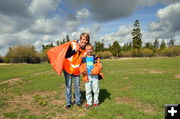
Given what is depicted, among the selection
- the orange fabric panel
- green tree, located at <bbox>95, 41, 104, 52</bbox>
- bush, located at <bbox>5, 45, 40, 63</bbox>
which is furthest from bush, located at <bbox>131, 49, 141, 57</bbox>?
the orange fabric panel

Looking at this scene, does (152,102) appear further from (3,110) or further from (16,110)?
(3,110)

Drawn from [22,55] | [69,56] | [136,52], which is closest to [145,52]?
[136,52]

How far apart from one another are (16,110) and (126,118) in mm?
3557

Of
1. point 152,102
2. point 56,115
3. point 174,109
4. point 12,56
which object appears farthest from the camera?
point 12,56

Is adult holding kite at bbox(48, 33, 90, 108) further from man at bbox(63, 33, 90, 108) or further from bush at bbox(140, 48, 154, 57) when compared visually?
bush at bbox(140, 48, 154, 57)

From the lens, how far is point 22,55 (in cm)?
8044

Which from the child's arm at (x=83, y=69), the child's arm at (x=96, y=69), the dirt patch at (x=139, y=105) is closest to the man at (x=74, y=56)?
the child's arm at (x=83, y=69)

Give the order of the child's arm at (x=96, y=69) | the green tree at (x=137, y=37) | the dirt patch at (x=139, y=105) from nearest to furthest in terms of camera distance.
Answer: the dirt patch at (x=139, y=105), the child's arm at (x=96, y=69), the green tree at (x=137, y=37)

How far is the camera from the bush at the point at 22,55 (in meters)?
78.9

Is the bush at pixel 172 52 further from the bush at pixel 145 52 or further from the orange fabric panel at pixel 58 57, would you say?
the orange fabric panel at pixel 58 57

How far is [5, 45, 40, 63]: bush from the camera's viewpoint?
78875mm

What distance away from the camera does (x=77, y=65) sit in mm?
5223

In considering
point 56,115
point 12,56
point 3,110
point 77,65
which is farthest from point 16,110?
point 12,56

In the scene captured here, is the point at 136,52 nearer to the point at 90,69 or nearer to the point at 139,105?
the point at 139,105
